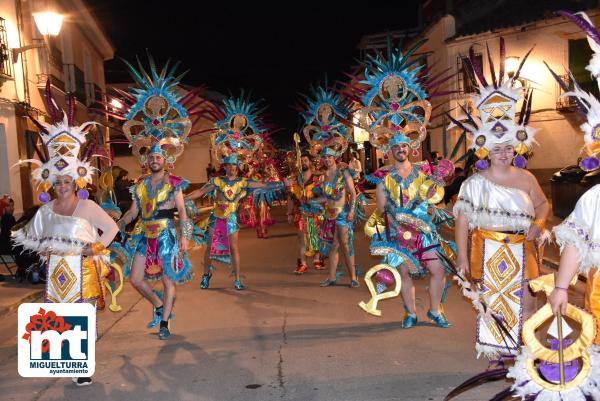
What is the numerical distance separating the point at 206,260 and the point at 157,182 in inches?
126

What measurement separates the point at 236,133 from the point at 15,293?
13.3 ft

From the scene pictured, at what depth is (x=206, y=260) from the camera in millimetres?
10055

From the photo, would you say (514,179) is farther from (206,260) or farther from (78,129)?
(206,260)

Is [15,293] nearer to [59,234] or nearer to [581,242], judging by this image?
[59,234]

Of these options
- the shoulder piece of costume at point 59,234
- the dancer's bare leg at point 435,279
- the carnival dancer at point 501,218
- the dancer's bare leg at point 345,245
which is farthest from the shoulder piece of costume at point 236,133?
the carnival dancer at point 501,218

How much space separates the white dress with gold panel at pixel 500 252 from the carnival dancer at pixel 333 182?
383cm

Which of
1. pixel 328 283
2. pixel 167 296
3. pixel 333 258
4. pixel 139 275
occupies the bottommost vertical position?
pixel 328 283

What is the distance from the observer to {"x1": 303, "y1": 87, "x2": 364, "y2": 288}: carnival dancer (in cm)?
959

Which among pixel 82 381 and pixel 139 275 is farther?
pixel 139 275

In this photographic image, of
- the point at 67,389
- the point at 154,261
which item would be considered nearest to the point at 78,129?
the point at 154,261

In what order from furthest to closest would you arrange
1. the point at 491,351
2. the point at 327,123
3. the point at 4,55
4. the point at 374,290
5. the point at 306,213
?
the point at 4,55 < the point at 306,213 < the point at 327,123 < the point at 374,290 < the point at 491,351

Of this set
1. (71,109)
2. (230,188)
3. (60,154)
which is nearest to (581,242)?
(60,154)

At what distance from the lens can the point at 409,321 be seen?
7.00 m

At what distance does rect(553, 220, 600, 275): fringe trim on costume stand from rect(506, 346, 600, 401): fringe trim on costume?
1.53 feet
